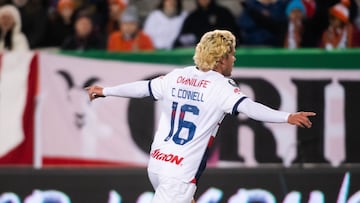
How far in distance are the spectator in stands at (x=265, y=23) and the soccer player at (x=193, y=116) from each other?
5.58 m

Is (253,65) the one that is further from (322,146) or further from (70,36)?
(70,36)

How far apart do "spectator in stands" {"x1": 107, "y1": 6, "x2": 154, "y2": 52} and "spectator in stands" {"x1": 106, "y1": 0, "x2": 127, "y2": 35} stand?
22.5 inches

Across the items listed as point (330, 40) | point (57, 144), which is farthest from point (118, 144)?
point (330, 40)

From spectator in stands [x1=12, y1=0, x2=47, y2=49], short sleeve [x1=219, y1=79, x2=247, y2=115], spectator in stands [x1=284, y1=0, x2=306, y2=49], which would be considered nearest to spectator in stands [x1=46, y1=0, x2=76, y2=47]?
spectator in stands [x1=12, y1=0, x2=47, y2=49]

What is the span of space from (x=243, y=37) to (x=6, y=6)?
2.79 meters

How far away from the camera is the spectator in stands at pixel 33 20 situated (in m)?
14.0

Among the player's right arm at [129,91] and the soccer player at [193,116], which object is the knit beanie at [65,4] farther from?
the soccer player at [193,116]

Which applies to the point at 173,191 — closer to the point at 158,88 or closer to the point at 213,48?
the point at 158,88

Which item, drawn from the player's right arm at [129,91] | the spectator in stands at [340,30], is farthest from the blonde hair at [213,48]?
the spectator in stands at [340,30]

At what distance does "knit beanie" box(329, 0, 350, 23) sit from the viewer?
13219 millimetres

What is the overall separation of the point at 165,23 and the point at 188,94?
5866 mm

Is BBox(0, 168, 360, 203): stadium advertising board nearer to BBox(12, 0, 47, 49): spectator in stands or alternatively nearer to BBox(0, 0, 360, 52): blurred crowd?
BBox(0, 0, 360, 52): blurred crowd

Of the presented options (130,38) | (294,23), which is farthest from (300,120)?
(130,38)

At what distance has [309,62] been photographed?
12.7 m
